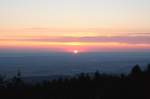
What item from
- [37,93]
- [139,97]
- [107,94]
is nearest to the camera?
[139,97]

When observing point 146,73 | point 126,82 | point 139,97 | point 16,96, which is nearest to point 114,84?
point 126,82

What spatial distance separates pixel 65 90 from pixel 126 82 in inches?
211

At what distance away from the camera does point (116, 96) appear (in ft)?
94.7

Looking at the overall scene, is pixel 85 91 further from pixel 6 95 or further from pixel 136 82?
pixel 6 95

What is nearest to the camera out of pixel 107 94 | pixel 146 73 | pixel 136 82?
pixel 107 94

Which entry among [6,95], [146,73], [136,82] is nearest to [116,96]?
[136,82]

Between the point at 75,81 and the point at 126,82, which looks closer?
the point at 126,82

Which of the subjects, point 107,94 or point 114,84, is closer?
point 107,94

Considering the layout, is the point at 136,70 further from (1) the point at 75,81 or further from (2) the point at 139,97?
(2) the point at 139,97

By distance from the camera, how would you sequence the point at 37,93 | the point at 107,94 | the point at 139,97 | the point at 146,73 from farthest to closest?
1. the point at 37,93
2. the point at 146,73
3. the point at 107,94
4. the point at 139,97

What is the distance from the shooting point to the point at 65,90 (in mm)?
35219

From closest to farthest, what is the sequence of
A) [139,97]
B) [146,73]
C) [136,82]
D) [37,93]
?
1. [139,97]
2. [136,82]
3. [146,73]
4. [37,93]

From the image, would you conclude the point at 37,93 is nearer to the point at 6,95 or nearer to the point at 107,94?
the point at 6,95

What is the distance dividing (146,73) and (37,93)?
908 centimetres
